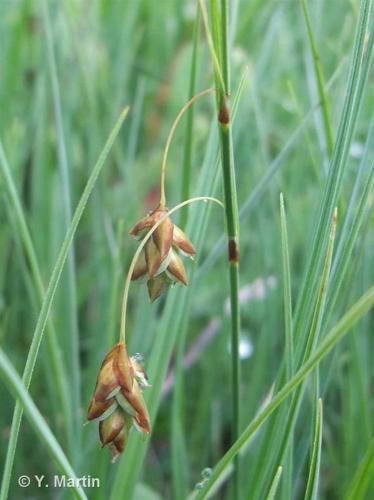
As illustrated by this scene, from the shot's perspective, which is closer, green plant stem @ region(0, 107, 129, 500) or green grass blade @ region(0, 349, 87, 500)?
green grass blade @ region(0, 349, 87, 500)

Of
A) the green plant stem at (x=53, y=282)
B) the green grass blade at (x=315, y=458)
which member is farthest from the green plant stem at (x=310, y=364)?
the green plant stem at (x=53, y=282)

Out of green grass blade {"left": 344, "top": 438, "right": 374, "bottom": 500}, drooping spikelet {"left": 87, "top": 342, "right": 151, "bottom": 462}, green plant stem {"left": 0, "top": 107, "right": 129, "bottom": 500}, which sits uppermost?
green plant stem {"left": 0, "top": 107, "right": 129, "bottom": 500}

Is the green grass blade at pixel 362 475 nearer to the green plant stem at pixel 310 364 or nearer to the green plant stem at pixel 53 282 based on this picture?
the green plant stem at pixel 310 364

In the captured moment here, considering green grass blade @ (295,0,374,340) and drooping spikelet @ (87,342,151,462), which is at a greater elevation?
green grass blade @ (295,0,374,340)

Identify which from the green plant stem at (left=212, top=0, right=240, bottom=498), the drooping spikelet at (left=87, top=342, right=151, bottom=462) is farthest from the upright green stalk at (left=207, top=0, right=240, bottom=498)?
the drooping spikelet at (left=87, top=342, right=151, bottom=462)

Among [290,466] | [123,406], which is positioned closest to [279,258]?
[290,466]

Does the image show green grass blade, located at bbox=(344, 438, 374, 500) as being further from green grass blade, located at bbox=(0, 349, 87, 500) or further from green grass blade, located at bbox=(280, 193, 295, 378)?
green grass blade, located at bbox=(0, 349, 87, 500)

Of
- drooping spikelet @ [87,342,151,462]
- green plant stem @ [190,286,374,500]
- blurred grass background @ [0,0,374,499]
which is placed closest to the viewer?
green plant stem @ [190,286,374,500]
